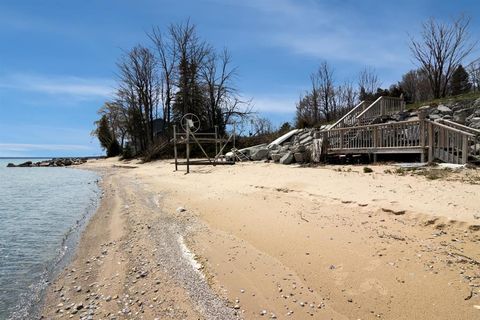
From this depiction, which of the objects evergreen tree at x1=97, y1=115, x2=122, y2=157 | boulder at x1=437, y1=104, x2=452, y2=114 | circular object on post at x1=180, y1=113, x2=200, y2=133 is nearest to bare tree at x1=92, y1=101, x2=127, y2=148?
evergreen tree at x1=97, y1=115, x2=122, y2=157

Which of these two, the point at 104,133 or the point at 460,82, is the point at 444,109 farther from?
the point at 104,133

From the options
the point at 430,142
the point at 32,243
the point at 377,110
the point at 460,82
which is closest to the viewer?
the point at 32,243

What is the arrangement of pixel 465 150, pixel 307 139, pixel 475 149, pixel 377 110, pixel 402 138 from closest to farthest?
1. pixel 465 150
2. pixel 475 149
3. pixel 402 138
4. pixel 377 110
5. pixel 307 139

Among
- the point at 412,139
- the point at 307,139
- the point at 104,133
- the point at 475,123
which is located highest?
the point at 104,133

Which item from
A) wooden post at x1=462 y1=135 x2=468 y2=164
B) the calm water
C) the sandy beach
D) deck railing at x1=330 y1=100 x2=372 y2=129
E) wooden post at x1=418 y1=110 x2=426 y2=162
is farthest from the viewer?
deck railing at x1=330 y1=100 x2=372 y2=129

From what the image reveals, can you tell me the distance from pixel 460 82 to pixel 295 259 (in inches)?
1344

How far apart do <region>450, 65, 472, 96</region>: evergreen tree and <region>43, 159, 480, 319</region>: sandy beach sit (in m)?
26.9

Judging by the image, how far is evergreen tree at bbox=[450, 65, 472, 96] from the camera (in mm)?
31409

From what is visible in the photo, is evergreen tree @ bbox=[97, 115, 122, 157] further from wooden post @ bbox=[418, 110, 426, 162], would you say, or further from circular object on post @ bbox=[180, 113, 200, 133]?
wooden post @ bbox=[418, 110, 426, 162]

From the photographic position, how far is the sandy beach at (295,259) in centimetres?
378

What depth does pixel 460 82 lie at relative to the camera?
32.1 m

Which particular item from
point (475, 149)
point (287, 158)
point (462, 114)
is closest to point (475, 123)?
point (462, 114)

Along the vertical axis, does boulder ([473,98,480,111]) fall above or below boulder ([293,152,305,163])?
above

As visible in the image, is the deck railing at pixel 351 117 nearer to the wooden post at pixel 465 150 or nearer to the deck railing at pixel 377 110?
the deck railing at pixel 377 110
